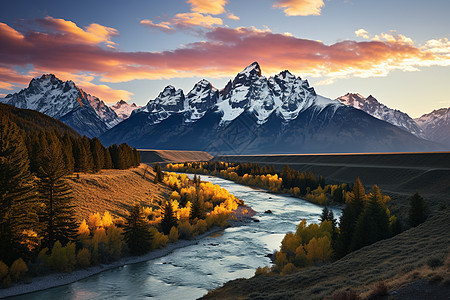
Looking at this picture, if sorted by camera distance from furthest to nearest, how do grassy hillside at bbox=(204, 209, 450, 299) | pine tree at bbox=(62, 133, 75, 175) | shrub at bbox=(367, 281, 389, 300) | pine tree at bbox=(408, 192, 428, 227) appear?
1. pine tree at bbox=(62, 133, 75, 175)
2. pine tree at bbox=(408, 192, 428, 227)
3. grassy hillside at bbox=(204, 209, 450, 299)
4. shrub at bbox=(367, 281, 389, 300)

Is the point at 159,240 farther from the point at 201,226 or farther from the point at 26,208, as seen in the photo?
the point at 26,208

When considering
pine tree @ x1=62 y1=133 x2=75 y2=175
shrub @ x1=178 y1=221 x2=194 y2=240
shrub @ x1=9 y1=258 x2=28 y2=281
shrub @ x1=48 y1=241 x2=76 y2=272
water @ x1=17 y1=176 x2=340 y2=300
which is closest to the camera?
water @ x1=17 y1=176 x2=340 y2=300

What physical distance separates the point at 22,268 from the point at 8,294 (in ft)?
11.2

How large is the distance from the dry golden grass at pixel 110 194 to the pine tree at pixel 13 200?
12208 mm

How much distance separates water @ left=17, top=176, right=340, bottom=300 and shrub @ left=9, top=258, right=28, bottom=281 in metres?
3.27

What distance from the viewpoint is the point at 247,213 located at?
85.4 meters

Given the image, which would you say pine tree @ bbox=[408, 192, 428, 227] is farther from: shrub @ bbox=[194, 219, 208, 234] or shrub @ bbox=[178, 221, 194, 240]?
shrub @ bbox=[178, 221, 194, 240]

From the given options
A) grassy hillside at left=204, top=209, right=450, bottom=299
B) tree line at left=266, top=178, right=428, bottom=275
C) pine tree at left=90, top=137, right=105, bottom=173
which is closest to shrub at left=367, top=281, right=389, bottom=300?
grassy hillside at left=204, top=209, right=450, bottom=299

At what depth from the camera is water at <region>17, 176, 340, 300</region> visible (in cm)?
3872

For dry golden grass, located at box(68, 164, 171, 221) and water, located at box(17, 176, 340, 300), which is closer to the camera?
water, located at box(17, 176, 340, 300)

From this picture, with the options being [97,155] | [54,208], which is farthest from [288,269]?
[97,155]

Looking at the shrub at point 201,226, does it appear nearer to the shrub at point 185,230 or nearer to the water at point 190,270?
the water at point 190,270

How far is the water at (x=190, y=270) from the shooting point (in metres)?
38.7

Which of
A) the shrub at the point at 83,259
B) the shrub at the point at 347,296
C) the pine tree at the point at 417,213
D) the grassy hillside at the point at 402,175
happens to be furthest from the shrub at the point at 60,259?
the grassy hillside at the point at 402,175
